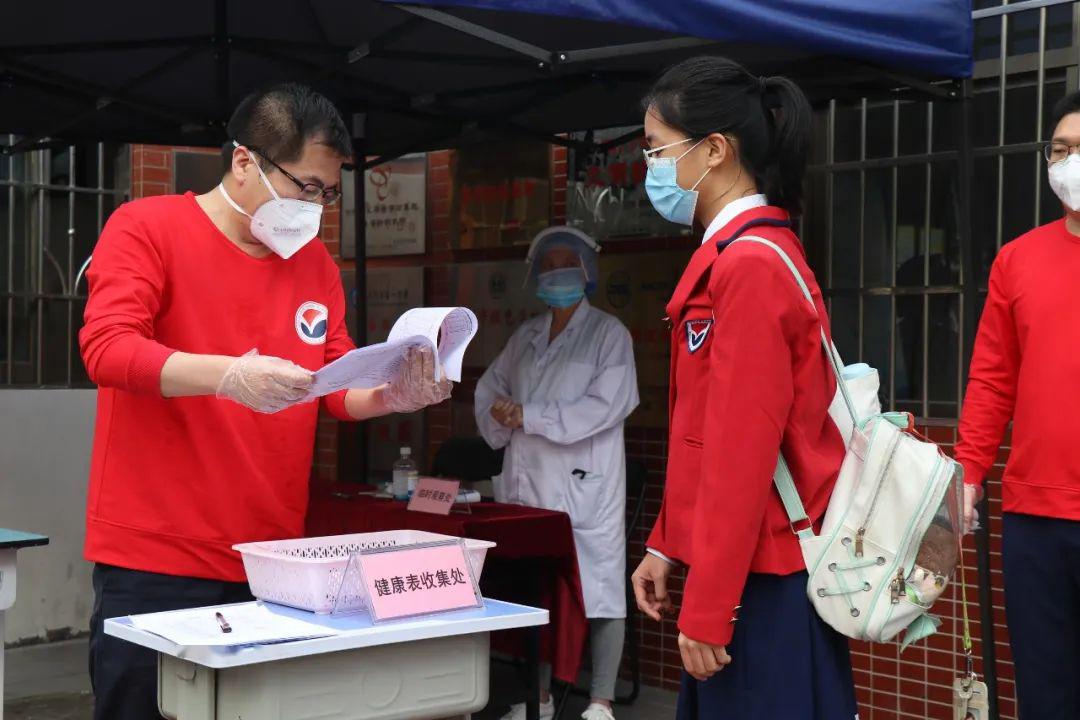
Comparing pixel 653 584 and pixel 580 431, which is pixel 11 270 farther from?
pixel 653 584

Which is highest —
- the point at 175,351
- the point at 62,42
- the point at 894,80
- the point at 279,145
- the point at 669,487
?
the point at 62,42

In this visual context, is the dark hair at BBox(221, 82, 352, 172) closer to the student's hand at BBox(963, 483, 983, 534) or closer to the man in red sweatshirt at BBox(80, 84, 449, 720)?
the man in red sweatshirt at BBox(80, 84, 449, 720)

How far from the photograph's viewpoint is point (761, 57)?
4656 mm

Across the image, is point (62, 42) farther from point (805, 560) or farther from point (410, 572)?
point (805, 560)

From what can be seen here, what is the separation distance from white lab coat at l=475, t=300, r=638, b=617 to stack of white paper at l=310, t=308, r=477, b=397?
273 cm

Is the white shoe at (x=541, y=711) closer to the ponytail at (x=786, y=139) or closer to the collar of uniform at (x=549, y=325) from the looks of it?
the collar of uniform at (x=549, y=325)

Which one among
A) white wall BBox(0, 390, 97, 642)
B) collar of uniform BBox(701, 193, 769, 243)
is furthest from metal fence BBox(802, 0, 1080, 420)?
white wall BBox(0, 390, 97, 642)

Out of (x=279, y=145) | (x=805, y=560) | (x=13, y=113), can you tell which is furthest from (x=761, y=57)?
(x=13, y=113)

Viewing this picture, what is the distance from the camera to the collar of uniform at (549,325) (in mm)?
5664

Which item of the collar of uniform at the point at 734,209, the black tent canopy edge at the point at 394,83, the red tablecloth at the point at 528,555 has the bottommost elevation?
the red tablecloth at the point at 528,555

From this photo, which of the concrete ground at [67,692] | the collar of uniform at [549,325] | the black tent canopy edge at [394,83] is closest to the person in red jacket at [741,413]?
the black tent canopy edge at [394,83]

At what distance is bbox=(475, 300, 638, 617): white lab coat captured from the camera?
543 cm

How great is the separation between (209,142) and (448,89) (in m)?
1.43

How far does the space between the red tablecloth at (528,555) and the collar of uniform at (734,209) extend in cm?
259
